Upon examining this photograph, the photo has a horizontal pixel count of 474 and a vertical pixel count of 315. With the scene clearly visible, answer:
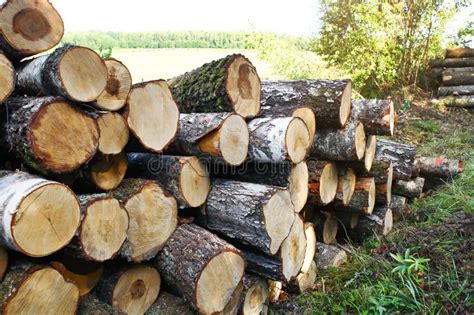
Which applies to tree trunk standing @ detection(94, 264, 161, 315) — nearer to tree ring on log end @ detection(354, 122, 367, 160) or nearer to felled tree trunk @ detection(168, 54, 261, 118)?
felled tree trunk @ detection(168, 54, 261, 118)

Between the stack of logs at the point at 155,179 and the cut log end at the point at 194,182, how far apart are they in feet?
0.04

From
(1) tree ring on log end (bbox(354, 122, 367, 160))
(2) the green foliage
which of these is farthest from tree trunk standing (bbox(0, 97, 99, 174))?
(2) the green foliage

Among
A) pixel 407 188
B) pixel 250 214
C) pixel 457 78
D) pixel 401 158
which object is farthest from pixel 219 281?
pixel 457 78

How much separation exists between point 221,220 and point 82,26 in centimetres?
1839

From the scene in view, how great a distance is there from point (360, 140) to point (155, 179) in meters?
1.68

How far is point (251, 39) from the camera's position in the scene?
760 cm

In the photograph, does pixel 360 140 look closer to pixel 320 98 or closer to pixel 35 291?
pixel 320 98

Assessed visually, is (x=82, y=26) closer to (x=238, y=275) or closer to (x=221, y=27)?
(x=221, y=27)

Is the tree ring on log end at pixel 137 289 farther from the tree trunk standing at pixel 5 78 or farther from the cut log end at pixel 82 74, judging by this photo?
the tree trunk standing at pixel 5 78

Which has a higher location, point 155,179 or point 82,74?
point 82,74

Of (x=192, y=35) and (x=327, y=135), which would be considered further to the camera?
(x=192, y=35)

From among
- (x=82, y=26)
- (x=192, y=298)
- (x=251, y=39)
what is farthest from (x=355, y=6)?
(x=82, y=26)

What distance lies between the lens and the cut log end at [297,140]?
2369mm

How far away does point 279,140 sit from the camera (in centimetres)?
236
